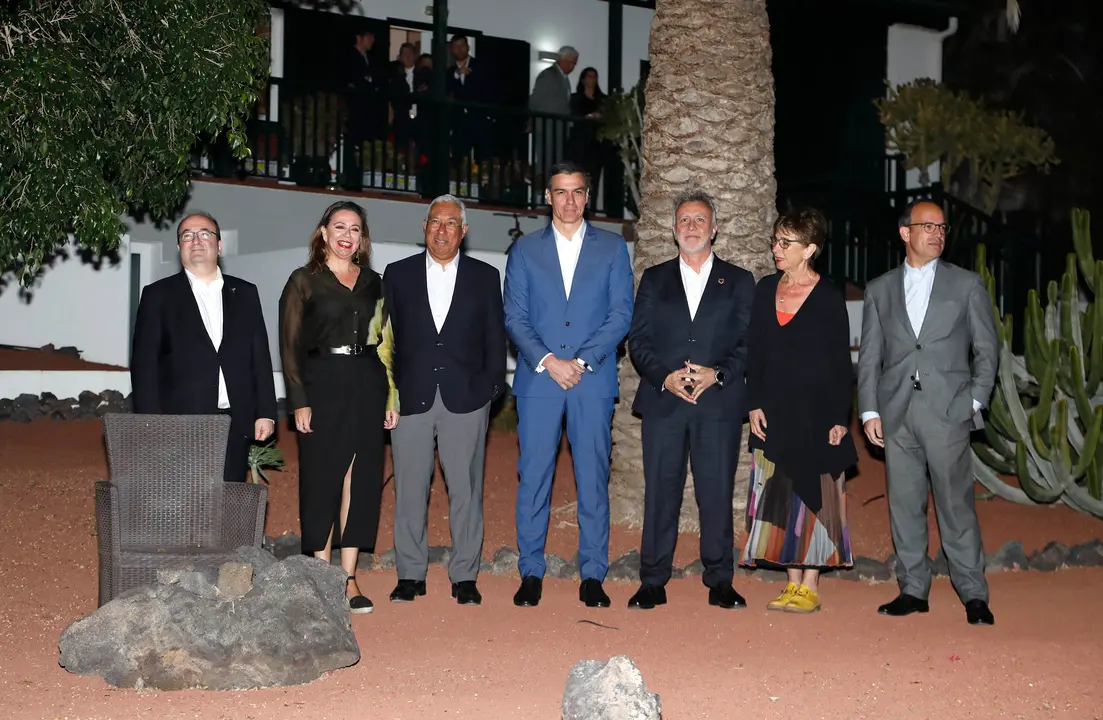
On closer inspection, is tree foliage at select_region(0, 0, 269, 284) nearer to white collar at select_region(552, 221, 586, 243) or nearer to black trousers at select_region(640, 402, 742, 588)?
white collar at select_region(552, 221, 586, 243)

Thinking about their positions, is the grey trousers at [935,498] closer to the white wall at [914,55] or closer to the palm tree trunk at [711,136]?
the palm tree trunk at [711,136]

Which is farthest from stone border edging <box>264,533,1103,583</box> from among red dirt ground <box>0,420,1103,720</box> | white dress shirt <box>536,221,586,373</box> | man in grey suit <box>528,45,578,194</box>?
man in grey suit <box>528,45,578,194</box>

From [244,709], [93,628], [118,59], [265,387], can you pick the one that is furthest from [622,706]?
[118,59]

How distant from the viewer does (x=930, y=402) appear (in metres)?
7.00

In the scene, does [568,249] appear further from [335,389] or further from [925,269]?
[925,269]

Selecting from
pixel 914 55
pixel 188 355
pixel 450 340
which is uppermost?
pixel 914 55

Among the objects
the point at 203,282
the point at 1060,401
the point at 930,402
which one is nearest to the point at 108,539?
the point at 203,282

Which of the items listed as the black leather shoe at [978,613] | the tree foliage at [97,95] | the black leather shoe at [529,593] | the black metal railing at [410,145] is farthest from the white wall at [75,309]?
the black leather shoe at [978,613]

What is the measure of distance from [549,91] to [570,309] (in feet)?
34.0

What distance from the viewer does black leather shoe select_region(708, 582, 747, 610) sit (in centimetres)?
712

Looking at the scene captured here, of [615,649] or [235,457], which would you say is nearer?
[615,649]

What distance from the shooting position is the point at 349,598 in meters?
6.88

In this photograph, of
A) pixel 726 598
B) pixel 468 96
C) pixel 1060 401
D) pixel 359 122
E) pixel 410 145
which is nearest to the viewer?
pixel 726 598

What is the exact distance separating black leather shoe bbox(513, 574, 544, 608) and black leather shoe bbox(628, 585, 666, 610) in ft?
1.59
